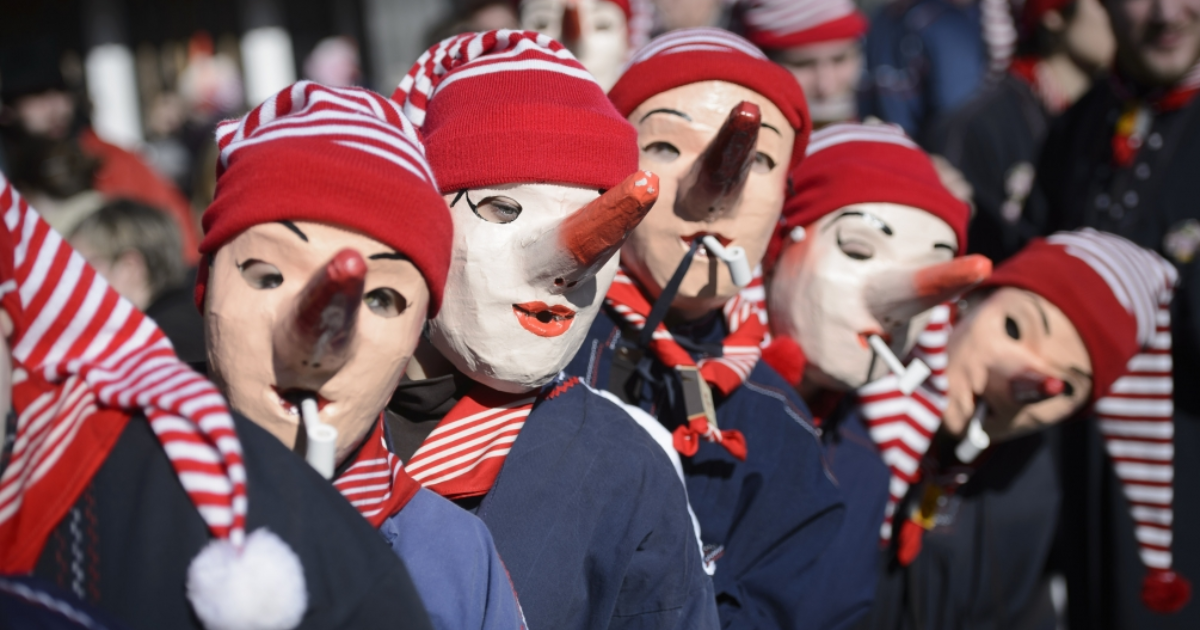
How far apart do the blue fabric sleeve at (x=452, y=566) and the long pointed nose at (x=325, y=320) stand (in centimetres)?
26

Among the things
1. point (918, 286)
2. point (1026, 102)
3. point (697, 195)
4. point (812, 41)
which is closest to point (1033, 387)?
point (918, 286)

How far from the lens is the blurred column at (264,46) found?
9844 millimetres

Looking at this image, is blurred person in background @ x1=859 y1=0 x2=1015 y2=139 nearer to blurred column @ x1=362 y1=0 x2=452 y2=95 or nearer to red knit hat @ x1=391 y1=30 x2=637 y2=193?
red knit hat @ x1=391 y1=30 x2=637 y2=193

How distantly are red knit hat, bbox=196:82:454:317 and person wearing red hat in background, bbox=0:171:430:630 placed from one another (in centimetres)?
20

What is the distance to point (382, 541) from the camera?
1115 millimetres

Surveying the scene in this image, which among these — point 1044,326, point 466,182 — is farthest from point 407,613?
point 1044,326

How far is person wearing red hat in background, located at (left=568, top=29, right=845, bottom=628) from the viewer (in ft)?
5.85

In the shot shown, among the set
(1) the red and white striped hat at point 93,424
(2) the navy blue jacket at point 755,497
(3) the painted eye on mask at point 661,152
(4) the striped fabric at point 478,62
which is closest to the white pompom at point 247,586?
(1) the red and white striped hat at point 93,424

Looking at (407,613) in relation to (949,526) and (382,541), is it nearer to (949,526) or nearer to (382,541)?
(382,541)

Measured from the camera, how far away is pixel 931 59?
15.3 ft

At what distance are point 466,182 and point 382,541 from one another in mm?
528

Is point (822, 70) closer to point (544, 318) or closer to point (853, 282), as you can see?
point (853, 282)

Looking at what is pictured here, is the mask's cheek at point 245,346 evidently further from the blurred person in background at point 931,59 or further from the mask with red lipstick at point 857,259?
the blurred person in background at point 931,59

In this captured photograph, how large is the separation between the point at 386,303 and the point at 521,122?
36cm
